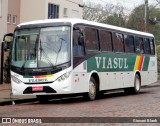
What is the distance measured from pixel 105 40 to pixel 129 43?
3.37 meters

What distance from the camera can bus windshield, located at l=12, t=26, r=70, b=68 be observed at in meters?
18.2

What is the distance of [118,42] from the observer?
23172 mm

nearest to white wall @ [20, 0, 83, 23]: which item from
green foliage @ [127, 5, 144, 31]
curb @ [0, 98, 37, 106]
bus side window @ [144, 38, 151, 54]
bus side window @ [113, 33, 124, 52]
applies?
green foliage @ [127, 5, 144, 31]

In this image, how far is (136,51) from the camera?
25641mm

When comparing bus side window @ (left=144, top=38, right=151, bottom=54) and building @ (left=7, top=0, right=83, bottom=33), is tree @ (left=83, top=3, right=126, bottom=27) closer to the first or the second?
building @ (left=7, top=0, right=83, bottom=33)

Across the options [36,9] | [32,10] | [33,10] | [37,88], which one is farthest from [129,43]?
[32,10]

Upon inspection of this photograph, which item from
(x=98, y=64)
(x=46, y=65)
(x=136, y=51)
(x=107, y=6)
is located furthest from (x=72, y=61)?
(x=107, y=6)

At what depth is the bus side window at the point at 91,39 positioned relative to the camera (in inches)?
779

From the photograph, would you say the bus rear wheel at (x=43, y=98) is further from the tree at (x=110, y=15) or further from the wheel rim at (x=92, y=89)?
the tree at (x=110, y=15)

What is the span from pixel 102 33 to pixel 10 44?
4.12m

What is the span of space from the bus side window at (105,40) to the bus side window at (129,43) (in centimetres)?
215

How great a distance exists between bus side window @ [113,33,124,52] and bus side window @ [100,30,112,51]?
56 cm

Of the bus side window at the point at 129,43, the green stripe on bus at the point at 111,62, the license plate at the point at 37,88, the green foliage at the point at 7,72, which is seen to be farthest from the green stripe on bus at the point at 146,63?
the license plate at the point at 37,88

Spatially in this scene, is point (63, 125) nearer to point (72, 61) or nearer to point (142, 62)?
point (72, 61)
